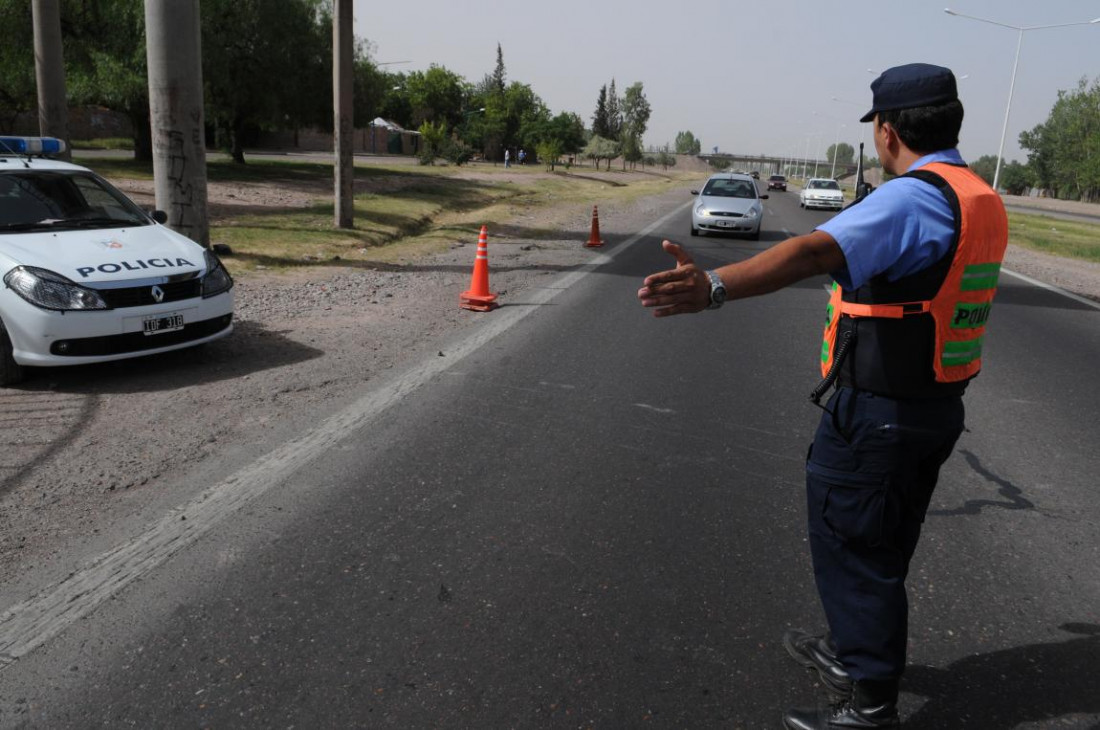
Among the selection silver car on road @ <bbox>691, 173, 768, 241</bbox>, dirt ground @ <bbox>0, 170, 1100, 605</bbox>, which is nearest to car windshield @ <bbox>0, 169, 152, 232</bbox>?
dirt ground @ <bbox>0, 170, 1100, 605</bbox>

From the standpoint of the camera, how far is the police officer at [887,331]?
92.5 inches

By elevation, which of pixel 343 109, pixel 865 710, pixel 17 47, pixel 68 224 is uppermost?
pixel 17 47

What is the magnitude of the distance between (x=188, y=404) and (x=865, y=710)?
5028mm

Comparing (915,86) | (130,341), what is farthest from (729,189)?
(915,86)

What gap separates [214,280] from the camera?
739 cm

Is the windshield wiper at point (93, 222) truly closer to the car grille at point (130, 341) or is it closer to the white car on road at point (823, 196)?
the car grille at point (130, 341)

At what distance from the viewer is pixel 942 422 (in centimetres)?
254

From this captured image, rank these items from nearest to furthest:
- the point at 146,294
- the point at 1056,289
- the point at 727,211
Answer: the point at 146,294 < the point at 1056,289 < the point at 727,211

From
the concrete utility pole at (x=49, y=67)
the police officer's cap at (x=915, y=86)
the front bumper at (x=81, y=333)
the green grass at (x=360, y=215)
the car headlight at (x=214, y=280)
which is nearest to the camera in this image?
the police officer's cap at (x=915, y=86)

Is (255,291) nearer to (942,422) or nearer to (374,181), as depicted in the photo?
(942,422)

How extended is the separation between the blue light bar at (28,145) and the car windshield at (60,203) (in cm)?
53

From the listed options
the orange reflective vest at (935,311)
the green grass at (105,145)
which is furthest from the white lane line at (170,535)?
the green grass at (105,145)

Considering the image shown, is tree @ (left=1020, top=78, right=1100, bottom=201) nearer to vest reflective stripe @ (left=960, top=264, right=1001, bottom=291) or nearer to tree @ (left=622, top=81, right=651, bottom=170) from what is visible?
tree @ (left=622, top=81, right=651, bottom=170)

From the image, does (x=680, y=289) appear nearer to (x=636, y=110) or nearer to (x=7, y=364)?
(x=7, y=364)
